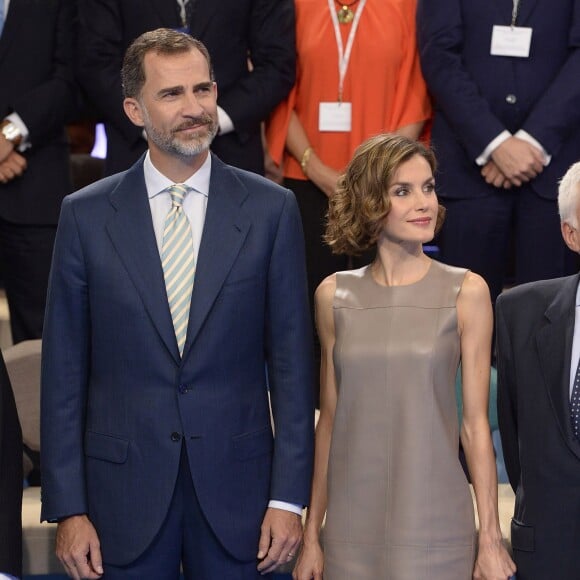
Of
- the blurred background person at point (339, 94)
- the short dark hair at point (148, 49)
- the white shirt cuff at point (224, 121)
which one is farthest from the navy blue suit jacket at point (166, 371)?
the blurred background person at point (339, 94)

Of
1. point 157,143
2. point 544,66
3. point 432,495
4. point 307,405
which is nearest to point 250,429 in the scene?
point 307,405

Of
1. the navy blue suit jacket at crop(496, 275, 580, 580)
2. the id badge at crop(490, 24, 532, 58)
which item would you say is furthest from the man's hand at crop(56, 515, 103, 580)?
the id badge at crop(490, 24, 532, 58)

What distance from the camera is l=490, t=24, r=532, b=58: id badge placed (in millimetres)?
4461

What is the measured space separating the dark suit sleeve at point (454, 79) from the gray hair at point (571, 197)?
123cm

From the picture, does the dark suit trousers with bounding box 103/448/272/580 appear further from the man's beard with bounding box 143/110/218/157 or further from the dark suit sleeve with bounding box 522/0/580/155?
the dark suit sleeve with bounding box 522/0/580/155

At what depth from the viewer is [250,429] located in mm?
3043

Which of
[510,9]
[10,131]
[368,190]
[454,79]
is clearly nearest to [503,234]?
[454,79]

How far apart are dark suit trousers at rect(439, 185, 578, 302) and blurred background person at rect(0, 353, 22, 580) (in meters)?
1.98

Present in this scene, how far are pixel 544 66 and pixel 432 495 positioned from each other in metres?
2.01

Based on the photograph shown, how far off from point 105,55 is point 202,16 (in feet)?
1.21

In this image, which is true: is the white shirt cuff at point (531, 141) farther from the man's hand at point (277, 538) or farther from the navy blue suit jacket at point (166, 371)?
the man's hand at point (277, 538)

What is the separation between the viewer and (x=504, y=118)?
4492 mm

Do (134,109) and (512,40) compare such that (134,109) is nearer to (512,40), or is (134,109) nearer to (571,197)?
(571,197)

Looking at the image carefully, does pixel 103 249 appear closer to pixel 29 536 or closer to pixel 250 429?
pixel 250 429
